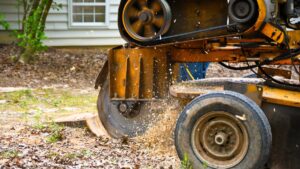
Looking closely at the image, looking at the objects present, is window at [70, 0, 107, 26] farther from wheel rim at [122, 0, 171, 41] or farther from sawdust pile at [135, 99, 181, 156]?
wheel rim at [122, 0, 171, 41]

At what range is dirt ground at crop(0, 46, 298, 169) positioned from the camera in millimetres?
7031

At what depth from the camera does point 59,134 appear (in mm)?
8312

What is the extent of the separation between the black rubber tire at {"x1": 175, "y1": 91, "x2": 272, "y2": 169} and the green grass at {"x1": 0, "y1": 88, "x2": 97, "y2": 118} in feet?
15.9

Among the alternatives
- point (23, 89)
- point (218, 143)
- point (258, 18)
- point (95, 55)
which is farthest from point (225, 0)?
point (95, 55)

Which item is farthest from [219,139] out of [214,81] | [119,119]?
[119,119]

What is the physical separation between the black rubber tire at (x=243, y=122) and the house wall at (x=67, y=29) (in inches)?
491

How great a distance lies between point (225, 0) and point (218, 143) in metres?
1.72

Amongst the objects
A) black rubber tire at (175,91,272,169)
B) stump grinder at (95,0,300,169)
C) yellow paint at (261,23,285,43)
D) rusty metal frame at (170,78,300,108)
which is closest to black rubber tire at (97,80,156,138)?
stump grinder at (95,0,300,169)

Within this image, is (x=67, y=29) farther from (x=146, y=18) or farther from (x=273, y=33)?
(x=273, y=33)

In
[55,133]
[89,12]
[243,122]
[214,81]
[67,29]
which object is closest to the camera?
[243,122]

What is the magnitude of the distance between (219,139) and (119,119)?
2.45m

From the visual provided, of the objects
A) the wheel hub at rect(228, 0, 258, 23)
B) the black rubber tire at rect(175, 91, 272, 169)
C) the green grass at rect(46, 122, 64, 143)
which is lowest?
the green grass at rect(46, 122, 64, 143)

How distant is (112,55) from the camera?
827 cm

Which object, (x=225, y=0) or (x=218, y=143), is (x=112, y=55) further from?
(x=218, y=143)
